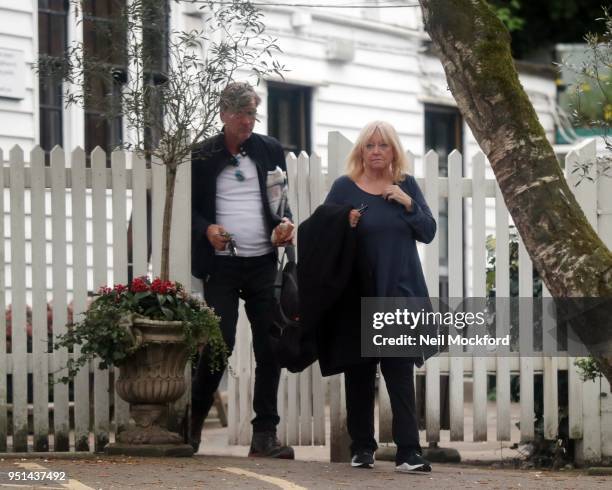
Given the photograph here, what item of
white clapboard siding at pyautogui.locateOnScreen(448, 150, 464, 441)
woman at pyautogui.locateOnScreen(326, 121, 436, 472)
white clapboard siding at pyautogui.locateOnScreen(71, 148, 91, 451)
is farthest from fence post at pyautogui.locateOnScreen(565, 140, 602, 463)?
white clapboard siding at pyautogui.locateOnScreen(71, 148, 91, 451)

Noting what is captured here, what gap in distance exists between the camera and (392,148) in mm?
8359

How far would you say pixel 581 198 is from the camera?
30.8 ft

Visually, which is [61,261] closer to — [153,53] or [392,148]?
[153,53]

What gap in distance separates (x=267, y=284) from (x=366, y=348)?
104 centimetres

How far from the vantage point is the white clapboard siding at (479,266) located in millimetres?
9406

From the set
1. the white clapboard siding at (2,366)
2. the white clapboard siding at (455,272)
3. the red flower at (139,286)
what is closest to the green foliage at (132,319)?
the red flower at (139,286)

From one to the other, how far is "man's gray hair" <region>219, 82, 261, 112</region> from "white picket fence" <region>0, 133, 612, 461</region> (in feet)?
1.72

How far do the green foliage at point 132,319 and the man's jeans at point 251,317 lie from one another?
0.24 metres

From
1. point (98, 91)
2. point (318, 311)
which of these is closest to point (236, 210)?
point (318, 311)

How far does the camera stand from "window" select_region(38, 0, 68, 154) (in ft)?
44.3

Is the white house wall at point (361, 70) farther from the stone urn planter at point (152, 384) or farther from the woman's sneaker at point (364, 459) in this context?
the woman's sneaker at point (364, 459)

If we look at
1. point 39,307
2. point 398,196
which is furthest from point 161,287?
point 398,196

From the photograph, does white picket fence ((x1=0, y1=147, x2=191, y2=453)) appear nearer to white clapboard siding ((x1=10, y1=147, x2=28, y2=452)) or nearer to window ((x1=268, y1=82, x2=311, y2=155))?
white clapboard siding ((x1=10, y1=147, x2=28, y2=452))

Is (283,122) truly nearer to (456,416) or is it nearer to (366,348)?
(456,416)
